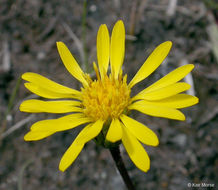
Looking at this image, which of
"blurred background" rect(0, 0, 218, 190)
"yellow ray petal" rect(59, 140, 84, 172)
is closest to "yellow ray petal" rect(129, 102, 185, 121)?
"yellow ray petal" rect(59, 140, 84, 172)

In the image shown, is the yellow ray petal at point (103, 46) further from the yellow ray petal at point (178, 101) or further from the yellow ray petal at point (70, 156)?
the yellow ray petal at point (70, 156)

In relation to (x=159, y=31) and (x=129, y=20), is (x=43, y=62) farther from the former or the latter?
(x=159, y=31)

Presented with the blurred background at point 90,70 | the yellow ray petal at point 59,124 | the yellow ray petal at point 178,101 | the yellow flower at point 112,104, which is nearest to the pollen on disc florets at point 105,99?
the yellow flower at point 112,104

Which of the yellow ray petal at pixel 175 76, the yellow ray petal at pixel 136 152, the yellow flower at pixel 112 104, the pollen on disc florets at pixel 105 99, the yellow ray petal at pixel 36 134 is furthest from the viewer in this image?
the pollen on disc florets at pixel 105 99

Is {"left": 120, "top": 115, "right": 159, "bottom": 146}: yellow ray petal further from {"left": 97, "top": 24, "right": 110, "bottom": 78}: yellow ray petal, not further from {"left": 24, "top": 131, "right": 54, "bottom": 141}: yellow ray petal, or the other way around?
{"left": 97, "top": 24, "right": 110, "bottom": 78}: yellow ray petal

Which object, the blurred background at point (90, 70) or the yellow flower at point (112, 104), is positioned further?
the blurred background at point (90, 70)

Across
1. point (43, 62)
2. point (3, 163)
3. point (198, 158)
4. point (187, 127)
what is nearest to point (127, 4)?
point (43, 62)

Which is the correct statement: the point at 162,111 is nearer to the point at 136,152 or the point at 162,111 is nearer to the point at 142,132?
the point at 142,132
